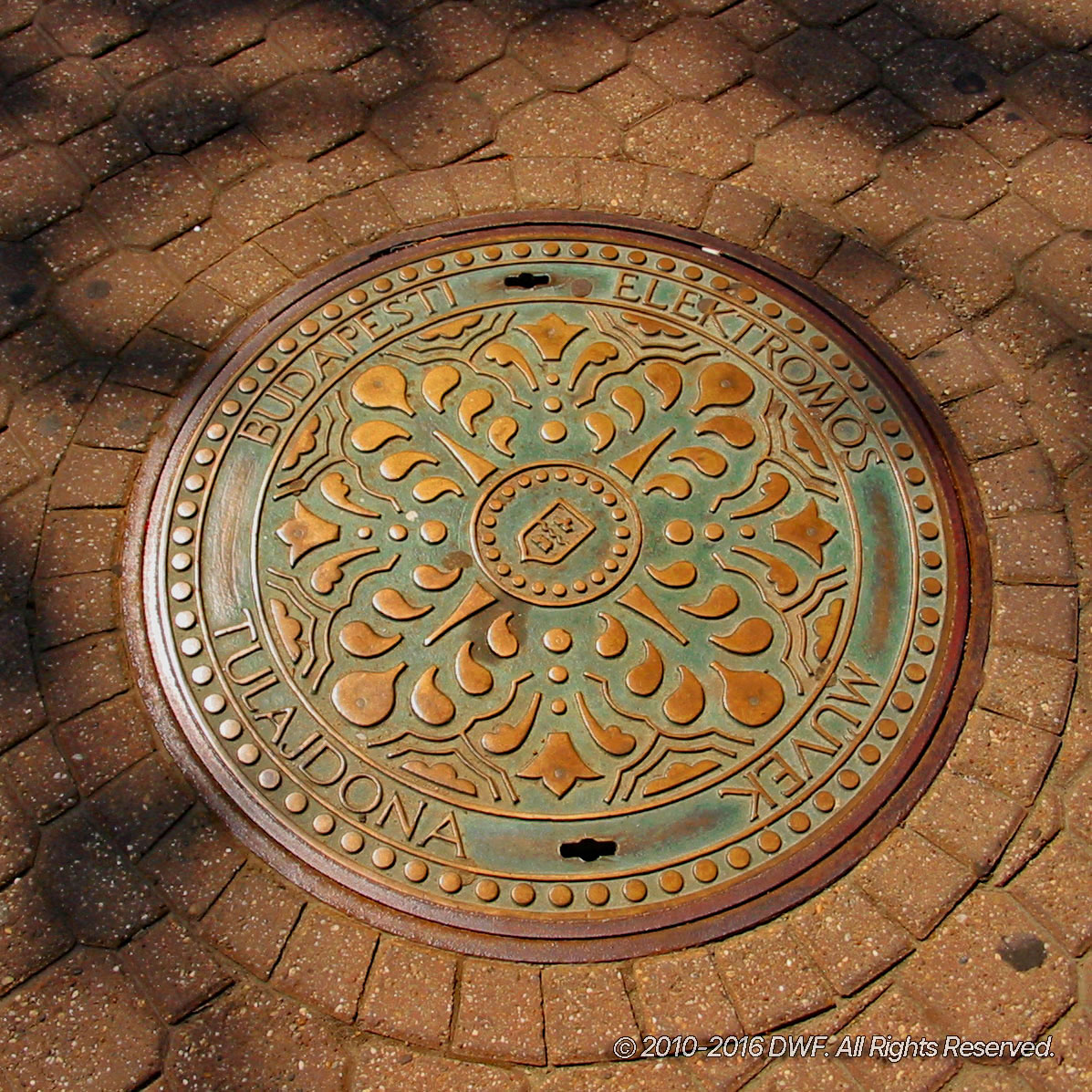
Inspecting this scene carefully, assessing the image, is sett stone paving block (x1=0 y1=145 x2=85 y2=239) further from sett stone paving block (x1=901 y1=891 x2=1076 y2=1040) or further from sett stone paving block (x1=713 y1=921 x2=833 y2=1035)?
sett stone paving block (x1=901 y1=891 x2=1076 y2=1040)

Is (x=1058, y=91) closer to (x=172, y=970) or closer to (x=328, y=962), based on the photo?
(x=328, y=962)

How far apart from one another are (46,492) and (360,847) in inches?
43.2

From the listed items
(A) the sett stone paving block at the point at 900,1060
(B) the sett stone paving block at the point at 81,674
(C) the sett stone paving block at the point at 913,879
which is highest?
(B) the sett stone paving block at the point at 81,674

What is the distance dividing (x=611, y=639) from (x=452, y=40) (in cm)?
190

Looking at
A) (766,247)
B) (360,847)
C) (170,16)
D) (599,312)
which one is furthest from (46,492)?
(766,247)

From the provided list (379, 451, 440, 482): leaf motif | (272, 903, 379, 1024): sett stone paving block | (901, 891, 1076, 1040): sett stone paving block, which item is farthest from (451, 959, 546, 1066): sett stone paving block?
(379, 451, 440, 482): leaf motif

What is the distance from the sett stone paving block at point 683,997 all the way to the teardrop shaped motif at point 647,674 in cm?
51

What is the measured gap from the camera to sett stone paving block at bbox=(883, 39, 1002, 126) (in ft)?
10.6

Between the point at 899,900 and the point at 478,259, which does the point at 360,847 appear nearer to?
the point at 899,900

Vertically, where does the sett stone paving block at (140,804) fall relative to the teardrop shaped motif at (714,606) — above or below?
above

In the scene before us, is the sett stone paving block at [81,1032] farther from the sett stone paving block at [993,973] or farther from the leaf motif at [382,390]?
the sett stone paving block at [993,973]

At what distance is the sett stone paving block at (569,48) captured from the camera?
3.25 metres

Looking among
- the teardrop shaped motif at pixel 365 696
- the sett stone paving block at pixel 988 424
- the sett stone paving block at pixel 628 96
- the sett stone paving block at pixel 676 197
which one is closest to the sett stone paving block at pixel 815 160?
the sett stone paving block at pixel 676 197

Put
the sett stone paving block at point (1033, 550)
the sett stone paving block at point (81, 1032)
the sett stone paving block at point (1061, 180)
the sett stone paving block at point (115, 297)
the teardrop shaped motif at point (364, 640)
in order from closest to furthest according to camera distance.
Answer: the sett stone paving block at point (81, 1032) → the teardrop shaped motif at point (364, 640) → the sett stone paving block at point (1033, 550) → the sett stone paving block at point (115, 297) → the sett stone paving block at point (1061, 180)
